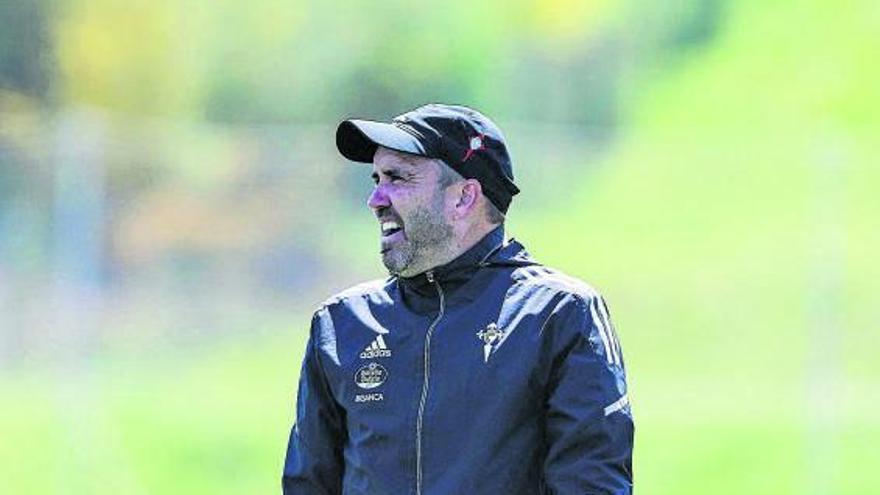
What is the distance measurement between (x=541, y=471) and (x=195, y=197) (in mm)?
4989

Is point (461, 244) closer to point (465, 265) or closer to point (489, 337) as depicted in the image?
point (465, 265)

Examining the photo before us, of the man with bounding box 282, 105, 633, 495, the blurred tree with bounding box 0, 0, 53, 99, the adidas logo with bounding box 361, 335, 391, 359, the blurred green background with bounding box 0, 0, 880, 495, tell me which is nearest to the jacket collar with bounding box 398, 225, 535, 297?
the man with bounding box 282, 105, 633, 495

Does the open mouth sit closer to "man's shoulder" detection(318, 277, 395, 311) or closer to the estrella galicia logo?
"man's shoulder" detection(318, 277, 395, 311)

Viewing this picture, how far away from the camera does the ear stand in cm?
343

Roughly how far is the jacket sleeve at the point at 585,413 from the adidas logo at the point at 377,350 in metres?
0.33

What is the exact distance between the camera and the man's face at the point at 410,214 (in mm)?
3377

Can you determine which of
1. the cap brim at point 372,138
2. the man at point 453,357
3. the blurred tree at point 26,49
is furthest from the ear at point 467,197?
the blurred tree at point 26,49

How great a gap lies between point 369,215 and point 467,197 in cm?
452

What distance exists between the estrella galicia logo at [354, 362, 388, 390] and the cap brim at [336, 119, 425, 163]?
0.41m

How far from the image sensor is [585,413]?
124 inches

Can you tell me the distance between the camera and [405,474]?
322 cm

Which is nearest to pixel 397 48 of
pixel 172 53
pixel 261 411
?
pixel 172 53

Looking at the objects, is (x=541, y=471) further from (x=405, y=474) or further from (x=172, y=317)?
(x=172, y=317)

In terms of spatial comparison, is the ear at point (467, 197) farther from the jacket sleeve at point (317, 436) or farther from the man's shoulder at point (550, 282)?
the jacket sleeve at point (317, 436)
